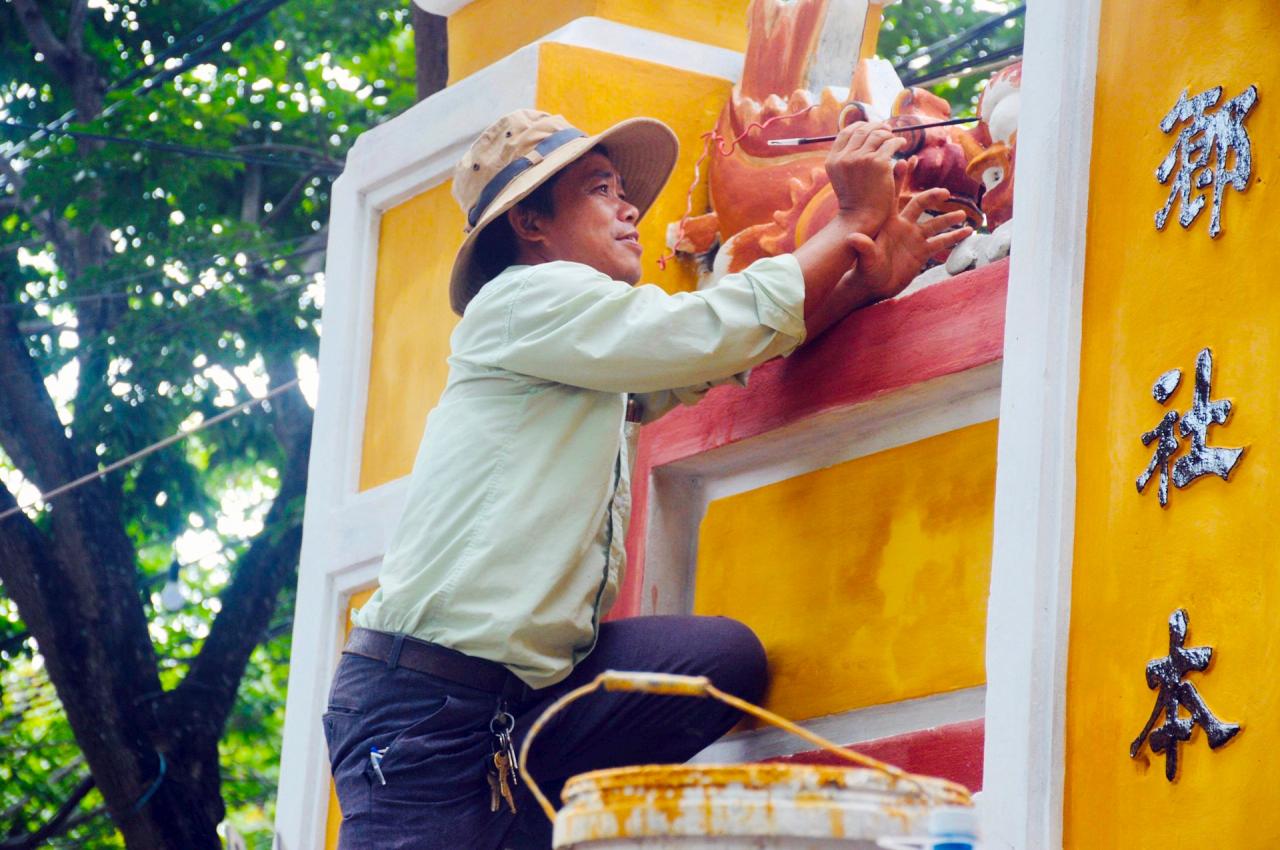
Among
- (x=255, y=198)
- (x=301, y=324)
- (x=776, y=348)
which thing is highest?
(x=255, y=198)

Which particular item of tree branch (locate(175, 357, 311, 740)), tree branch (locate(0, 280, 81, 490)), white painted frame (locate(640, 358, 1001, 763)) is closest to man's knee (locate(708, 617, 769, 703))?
white painted frame (locate(640, 358, 1001, 763))

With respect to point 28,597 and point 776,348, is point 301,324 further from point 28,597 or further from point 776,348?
point 776,348

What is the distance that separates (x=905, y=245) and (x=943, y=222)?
4.6 inches

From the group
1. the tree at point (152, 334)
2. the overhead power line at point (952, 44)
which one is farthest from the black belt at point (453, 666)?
the tree at point (152, 334)

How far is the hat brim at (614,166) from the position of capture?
3.94 metres

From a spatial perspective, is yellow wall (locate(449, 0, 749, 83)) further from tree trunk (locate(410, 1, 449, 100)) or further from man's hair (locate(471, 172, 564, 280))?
tree trunk (locate(410, 1, 449, 100))

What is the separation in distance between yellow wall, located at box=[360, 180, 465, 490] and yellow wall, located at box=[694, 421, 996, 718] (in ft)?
4.04

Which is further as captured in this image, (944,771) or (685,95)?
(685,95)

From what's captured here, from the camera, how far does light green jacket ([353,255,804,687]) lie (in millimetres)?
3633

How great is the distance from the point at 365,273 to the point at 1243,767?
336cm

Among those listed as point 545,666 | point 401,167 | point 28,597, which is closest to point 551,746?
point 545,666

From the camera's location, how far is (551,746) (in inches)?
148

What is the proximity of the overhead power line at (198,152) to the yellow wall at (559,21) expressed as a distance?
3.80 metres

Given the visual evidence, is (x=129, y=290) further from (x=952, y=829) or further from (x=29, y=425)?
(x=952, y=829)
